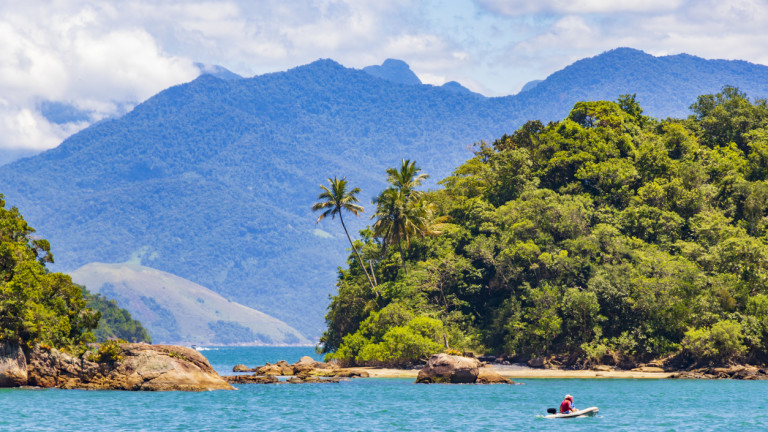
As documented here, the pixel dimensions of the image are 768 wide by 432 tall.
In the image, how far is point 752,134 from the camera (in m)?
93.9

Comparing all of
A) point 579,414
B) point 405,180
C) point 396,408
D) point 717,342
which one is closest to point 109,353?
point 396,408

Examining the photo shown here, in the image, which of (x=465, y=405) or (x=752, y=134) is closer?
(x=465, y=405)

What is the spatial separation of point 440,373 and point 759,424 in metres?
26.5

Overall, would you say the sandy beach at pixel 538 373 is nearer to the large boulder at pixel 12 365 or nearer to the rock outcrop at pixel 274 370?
the rock outcrop at pixel 274 370

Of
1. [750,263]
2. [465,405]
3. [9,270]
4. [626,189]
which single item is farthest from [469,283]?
[9,270]

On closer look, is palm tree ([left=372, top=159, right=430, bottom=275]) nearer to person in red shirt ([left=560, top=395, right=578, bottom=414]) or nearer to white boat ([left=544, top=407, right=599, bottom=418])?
person in red shirt ([left=560, top=395, right=578, bottom=414])

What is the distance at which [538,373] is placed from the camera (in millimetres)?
70500

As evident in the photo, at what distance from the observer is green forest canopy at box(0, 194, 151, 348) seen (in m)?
52.7

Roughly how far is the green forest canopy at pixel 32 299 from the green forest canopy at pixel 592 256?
2749cm

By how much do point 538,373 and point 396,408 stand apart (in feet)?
82.7

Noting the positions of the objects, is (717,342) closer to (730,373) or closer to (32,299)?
(730,373)

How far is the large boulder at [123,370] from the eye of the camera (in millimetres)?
54562

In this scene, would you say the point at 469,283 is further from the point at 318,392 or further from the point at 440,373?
the point at 318,392

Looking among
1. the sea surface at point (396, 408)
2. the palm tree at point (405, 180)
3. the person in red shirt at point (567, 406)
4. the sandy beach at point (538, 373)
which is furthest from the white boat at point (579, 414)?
the palm tree at point (405, 180)
